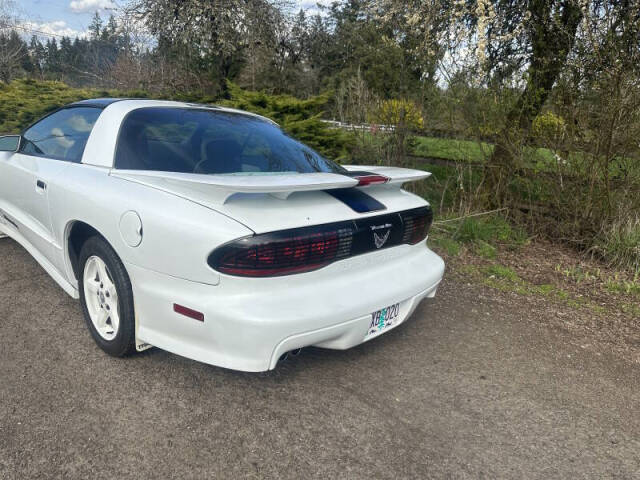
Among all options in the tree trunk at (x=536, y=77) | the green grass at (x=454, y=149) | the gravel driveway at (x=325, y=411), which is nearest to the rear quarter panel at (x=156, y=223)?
the gravel driveway at (x=325, y=411)

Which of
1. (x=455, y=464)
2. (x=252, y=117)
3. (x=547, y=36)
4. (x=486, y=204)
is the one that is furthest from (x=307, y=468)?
(x=547, y=36)

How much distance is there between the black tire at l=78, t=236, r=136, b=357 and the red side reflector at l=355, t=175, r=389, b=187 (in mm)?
1318

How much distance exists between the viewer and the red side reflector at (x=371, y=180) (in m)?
2.55

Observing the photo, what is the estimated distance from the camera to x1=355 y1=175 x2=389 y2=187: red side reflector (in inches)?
101

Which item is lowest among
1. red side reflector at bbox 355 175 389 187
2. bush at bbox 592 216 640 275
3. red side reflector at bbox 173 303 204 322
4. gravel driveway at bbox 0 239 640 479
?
gravel driveway at bbox 0 239 640 479

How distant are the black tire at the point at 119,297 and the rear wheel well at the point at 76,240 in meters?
0.16

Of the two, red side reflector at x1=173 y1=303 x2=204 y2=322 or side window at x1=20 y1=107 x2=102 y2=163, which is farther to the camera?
side window at x1=20 y1=107 x2=102 y2=163

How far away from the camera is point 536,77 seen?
18.1ft

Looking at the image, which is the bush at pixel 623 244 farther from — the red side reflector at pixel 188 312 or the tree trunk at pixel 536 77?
the red side reflector at pixel 188 312

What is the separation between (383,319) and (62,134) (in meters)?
2.62

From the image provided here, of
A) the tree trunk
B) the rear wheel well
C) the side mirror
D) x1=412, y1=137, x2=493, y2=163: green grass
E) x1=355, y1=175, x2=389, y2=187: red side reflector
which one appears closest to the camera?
x1=355, y1=175, x2=389, y2=187: red side reflector

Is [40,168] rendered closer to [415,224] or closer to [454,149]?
[415,224]

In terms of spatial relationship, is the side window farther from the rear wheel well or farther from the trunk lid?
the trunk lid

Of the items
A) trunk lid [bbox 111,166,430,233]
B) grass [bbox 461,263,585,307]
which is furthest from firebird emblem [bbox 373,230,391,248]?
grass [bbox 461,263,585,307]
